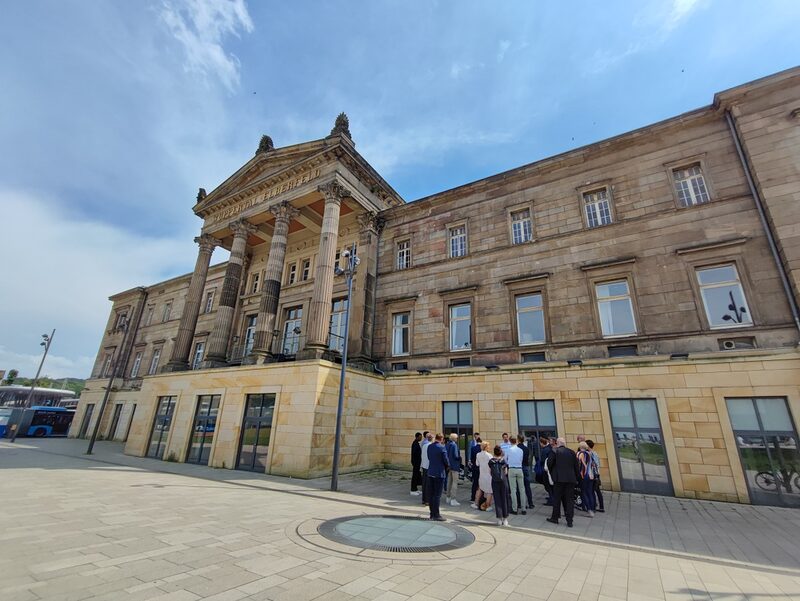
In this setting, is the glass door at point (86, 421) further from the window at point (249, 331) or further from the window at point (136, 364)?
the window at point (249, 331)

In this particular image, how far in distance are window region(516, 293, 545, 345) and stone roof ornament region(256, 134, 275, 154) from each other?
59.5 ft

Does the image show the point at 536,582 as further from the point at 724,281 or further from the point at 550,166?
the point at 550,166

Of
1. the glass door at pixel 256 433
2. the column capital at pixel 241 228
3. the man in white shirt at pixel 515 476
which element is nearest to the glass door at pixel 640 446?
the man in white shirt at pixel 515 476

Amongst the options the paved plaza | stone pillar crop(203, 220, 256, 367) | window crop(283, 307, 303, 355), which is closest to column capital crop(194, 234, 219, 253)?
stone pillar crop(203, 220, 256, 367)

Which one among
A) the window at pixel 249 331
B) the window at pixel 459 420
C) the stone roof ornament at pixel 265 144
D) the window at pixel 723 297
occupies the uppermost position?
the stone roof ornament at pixel 265 144

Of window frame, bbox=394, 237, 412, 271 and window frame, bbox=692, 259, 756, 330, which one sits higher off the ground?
window frame, bbox=394, 237, 412, 271

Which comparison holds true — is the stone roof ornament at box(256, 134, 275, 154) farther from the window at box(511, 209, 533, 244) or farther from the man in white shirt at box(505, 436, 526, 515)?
the man in white shirt at box(505, 436, 526, 515)

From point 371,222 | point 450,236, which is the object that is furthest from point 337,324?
point 450,236

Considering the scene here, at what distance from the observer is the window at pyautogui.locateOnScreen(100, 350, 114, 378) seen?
118ft

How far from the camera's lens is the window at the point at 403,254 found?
20.2 m

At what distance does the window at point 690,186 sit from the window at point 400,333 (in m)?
12.7

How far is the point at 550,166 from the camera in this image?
55.4ft

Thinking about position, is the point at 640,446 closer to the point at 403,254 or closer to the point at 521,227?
the point at 521,227

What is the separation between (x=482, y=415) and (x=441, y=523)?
7.25m
